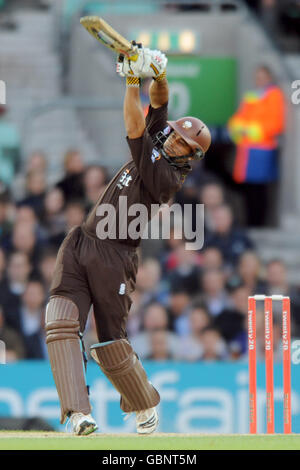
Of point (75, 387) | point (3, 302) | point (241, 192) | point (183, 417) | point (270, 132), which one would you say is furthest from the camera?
point (241, 192)

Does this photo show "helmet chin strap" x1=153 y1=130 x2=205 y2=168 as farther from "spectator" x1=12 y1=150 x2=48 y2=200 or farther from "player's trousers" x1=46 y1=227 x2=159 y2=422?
"spectator" x1=12 y1=150 x2=48 y2=200

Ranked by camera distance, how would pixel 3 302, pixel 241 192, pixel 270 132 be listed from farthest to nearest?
pixel 241 192, pixel 270 132, pixel 3 302

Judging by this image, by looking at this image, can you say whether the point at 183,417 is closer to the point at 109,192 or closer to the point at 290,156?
the point at 109,192

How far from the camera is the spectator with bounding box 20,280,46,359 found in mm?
10555

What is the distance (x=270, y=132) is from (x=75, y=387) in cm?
679

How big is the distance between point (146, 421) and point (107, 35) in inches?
95.8

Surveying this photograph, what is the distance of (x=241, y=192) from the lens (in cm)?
1430

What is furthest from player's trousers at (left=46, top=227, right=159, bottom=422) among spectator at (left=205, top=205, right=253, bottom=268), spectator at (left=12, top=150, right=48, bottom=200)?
spectator at (left=205, top=205, right=253, bottom=268)

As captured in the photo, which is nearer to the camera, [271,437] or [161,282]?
[271,437]

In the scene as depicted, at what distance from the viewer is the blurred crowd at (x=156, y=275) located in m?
10.7

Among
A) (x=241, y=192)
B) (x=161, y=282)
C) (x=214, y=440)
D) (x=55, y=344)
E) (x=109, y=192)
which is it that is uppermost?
(x=241, y=192)

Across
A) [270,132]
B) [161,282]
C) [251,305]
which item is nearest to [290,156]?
[270,132]

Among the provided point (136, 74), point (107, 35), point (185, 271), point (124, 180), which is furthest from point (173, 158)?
point (185, 271)

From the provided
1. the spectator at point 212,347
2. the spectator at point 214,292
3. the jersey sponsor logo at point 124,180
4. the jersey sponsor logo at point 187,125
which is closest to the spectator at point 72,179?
the spectator at point 214,292
